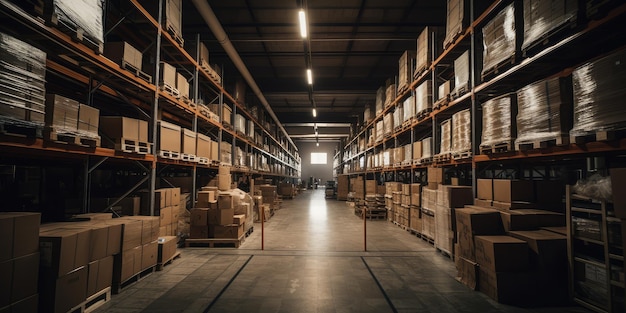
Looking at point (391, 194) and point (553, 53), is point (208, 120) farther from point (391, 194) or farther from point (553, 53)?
point (553, 53)

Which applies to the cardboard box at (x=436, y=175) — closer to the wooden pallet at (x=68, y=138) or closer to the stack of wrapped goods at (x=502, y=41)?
the stack of wrapped goods at (x=502, y=41)

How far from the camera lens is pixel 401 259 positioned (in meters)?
5.92

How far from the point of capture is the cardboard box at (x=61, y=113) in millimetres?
3771

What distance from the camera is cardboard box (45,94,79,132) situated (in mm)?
3771

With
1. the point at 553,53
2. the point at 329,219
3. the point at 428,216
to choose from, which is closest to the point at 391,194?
the point at 329,219

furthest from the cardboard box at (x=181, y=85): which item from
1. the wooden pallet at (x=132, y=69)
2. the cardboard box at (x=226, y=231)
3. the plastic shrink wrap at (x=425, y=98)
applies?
the plastic shrink wrap at (x=425, y=98)

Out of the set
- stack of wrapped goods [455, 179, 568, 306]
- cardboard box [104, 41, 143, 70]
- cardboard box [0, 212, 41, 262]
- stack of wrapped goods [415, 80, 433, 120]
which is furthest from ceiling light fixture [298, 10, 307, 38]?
cardboard box [0, 212, 41, 262]

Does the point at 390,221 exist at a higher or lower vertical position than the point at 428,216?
lower

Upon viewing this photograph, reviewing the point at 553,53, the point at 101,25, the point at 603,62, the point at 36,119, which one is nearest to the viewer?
the point at 603,62

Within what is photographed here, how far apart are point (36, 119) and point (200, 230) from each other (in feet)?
13.7

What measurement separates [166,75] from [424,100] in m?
6.69

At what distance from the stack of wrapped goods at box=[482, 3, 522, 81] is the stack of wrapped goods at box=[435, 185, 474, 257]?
7.47 ft

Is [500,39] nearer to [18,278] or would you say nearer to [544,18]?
[544,18]

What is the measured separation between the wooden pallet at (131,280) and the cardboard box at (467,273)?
513 cm
